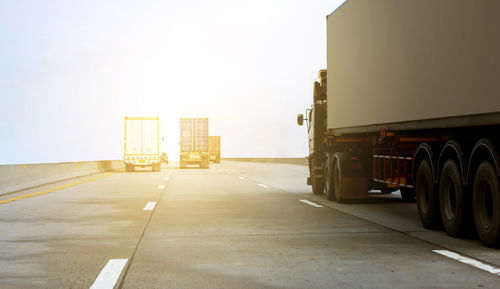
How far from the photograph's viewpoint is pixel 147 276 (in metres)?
6.51

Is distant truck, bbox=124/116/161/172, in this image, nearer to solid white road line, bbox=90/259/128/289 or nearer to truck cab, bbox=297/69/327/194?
truck cab, bbox=297/69/327/194

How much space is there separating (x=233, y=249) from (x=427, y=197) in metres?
3.63

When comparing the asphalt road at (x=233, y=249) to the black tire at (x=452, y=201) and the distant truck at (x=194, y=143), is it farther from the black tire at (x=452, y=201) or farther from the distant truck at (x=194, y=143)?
the distant truck at (x=194, y=143)

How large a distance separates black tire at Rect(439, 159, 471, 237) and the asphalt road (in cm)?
24

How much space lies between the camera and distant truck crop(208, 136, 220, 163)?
7712 cm

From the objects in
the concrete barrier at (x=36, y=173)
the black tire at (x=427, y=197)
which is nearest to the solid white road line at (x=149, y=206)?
the black tire at (x=427, y=197)

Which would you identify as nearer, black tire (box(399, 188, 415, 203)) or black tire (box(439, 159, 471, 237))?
black tire (box(439, 159, 471, 237))

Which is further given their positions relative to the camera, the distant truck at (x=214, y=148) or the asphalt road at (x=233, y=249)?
the distant truck at (x=214, y=148)

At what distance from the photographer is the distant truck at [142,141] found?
4044 centimetres

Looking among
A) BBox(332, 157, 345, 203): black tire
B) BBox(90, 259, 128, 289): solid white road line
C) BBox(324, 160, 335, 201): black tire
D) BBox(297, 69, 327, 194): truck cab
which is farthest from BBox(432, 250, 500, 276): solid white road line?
BBox(297, 69, 327, 194): truck cab

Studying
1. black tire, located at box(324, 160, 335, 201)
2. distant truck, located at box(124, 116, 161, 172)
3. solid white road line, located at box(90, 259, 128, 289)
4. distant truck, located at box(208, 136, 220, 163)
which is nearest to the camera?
solid white road line, located at box(90, 259, 128, 289)

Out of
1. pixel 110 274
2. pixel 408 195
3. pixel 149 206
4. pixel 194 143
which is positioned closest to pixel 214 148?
pixel 194 143

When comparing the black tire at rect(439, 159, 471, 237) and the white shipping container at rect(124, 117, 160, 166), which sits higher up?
the white shipping container at rect(124, 117, 160, 166)

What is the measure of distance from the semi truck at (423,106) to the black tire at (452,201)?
0.01 metres
